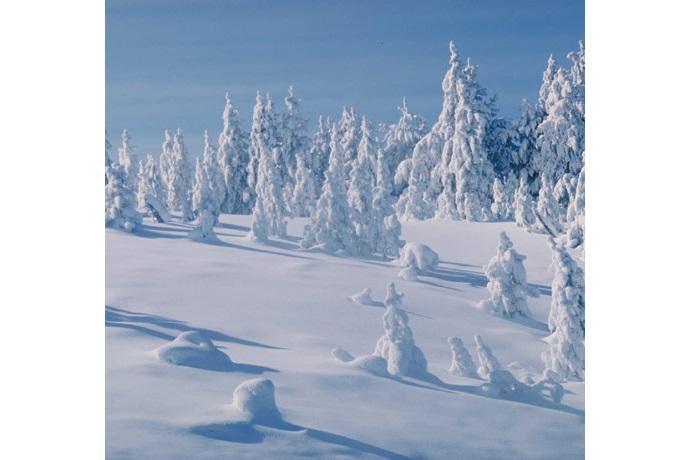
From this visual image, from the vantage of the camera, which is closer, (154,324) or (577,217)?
(154,324)

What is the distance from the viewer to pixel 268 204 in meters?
15.8

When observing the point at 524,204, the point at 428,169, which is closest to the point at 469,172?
the point at 428,169

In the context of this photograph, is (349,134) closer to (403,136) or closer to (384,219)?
(403,136)

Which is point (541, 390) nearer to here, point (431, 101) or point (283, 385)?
point (283, 385)

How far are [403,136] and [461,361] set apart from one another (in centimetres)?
609

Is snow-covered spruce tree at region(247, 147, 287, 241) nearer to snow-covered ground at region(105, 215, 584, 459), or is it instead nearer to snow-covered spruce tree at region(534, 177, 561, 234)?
snow-covered ground at region(105, 215, 584, 459)

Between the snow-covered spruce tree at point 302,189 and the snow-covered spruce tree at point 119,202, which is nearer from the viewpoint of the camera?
the snow-covered spruce tree at point 119,202

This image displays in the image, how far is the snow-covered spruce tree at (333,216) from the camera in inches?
529

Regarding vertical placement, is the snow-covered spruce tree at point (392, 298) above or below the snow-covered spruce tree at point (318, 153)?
below

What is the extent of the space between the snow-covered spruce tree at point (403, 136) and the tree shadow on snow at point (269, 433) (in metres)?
4.73

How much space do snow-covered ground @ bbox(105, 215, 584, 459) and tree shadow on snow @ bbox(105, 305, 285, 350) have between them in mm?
26

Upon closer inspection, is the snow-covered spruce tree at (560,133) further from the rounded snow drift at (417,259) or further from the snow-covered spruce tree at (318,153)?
the snow-covered spruce tree at (318,153)

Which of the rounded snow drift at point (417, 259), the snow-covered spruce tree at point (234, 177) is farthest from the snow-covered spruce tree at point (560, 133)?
the snow-covered spruce tree at point (234, 177)
